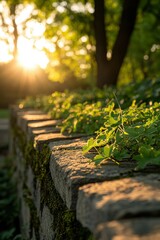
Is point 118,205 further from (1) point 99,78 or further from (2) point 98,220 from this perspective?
(1) point 99,78

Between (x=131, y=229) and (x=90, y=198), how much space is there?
33 centimetres

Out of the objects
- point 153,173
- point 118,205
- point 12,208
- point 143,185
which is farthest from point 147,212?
point 12,208

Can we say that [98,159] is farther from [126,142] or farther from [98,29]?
[98,29]

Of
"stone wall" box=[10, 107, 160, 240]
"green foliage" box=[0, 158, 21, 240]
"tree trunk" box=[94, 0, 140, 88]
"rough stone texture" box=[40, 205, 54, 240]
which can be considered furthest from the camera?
"tree trunk" box=[94, 0, 140, 88]

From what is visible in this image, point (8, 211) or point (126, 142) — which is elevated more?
point (126, 142)

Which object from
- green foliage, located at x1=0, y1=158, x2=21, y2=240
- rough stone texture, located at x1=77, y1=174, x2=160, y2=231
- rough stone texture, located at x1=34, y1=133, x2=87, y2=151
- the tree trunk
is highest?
the tree trunk

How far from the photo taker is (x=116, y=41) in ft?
27.8

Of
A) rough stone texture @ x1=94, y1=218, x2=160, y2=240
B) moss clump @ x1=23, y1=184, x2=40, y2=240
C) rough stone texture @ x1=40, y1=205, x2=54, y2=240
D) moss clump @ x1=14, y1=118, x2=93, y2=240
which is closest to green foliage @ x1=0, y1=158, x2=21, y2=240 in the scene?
moss clump @ x1=23, y1=184, x2=40, y2=240

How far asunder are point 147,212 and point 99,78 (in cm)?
779

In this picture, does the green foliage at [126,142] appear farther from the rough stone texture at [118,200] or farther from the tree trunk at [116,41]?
the tree trunk at [116,41]

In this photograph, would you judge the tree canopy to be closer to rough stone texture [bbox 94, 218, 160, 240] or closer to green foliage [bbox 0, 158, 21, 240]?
green foliage [bbox 0, 158, 21, 240]

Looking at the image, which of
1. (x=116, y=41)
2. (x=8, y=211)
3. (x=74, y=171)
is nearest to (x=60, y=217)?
(x=74, y=171)

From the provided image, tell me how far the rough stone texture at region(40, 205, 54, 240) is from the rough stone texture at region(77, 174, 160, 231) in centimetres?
75

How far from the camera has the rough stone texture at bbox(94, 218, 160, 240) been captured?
1.10 m
